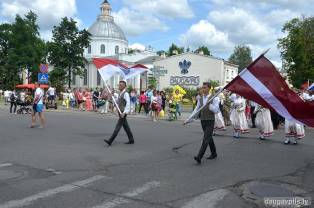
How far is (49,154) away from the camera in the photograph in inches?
441

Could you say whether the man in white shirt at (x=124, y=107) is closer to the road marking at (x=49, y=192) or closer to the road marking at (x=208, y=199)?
the road marking at (x=49, y=192)

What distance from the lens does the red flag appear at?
8.66 metres

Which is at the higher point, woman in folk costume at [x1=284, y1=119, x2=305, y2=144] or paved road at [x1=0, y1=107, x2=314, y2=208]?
woman in folk costume at [x1=284, y1=119, x2=305, y2=144]

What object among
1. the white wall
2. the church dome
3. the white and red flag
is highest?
the church dome

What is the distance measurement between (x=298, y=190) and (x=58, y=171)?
14.6ft

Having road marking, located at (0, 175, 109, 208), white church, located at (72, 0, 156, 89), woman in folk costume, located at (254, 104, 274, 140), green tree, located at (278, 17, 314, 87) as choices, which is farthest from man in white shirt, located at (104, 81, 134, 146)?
white church, located at (72, 0, 156, 89)

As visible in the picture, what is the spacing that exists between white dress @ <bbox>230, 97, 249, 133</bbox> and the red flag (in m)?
7.03

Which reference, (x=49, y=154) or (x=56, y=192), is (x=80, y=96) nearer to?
(x=49, y=154)

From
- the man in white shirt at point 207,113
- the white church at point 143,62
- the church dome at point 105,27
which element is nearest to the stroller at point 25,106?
the man in white shirt at point 207,113

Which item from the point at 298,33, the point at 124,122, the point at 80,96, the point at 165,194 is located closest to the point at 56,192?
the point at 165,194

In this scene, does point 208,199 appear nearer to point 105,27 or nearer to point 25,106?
point 25,106

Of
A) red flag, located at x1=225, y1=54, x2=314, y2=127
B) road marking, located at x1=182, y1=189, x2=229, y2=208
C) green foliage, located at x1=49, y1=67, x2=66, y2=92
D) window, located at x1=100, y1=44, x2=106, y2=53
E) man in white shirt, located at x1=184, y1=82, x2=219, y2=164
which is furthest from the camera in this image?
window, located at x1=100, y1=44, x2=106, y2=53

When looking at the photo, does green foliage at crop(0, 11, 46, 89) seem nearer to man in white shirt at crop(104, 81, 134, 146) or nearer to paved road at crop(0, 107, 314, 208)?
paved road at crop(0, 107, 314, 208)

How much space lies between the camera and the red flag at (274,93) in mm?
8656
